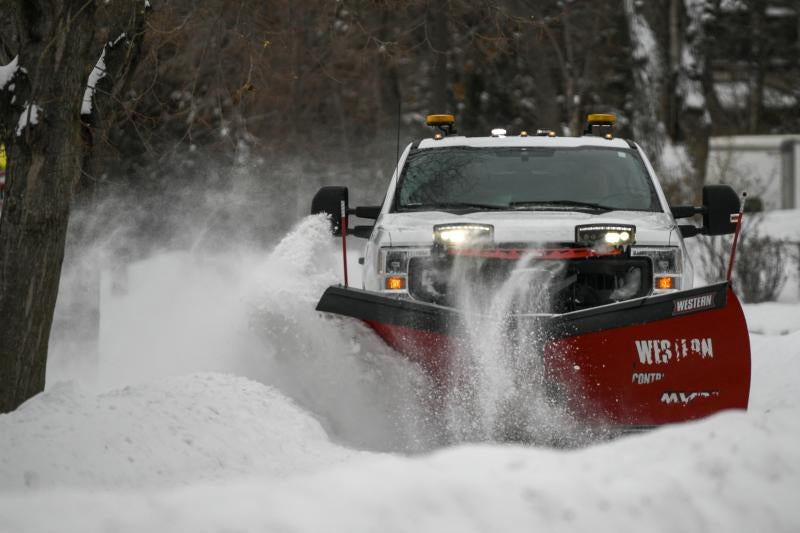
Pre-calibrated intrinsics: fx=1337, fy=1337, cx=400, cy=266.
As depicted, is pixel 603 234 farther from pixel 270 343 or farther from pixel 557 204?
pixel 270 343

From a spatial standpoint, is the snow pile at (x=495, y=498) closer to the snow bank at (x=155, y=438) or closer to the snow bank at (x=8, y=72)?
the snow bank at (x=155, y=438)

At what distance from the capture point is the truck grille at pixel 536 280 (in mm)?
6875

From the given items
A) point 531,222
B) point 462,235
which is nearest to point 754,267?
point 531,222

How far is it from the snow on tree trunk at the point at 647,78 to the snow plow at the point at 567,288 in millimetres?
16041

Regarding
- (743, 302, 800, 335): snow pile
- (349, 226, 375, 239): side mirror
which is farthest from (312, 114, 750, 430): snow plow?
(743, 302, 800, 335): snow pile

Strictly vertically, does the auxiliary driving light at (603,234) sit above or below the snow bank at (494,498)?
above

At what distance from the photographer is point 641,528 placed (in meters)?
4.21

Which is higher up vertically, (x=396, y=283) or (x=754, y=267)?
(x=396, y=283)

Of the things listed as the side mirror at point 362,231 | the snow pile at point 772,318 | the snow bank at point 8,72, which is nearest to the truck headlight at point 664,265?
the side mirror at point 362,231

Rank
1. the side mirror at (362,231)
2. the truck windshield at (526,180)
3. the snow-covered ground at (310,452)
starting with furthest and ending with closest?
the side mirror at (362,231), the truck windshield at (526,180), the snow-covered ground at (310,452)

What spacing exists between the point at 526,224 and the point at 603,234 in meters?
0.42

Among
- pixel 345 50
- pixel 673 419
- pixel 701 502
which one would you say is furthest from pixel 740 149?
pixel 701 502

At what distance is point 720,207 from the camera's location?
7.90 metres

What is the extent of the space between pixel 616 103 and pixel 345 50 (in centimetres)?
1924
